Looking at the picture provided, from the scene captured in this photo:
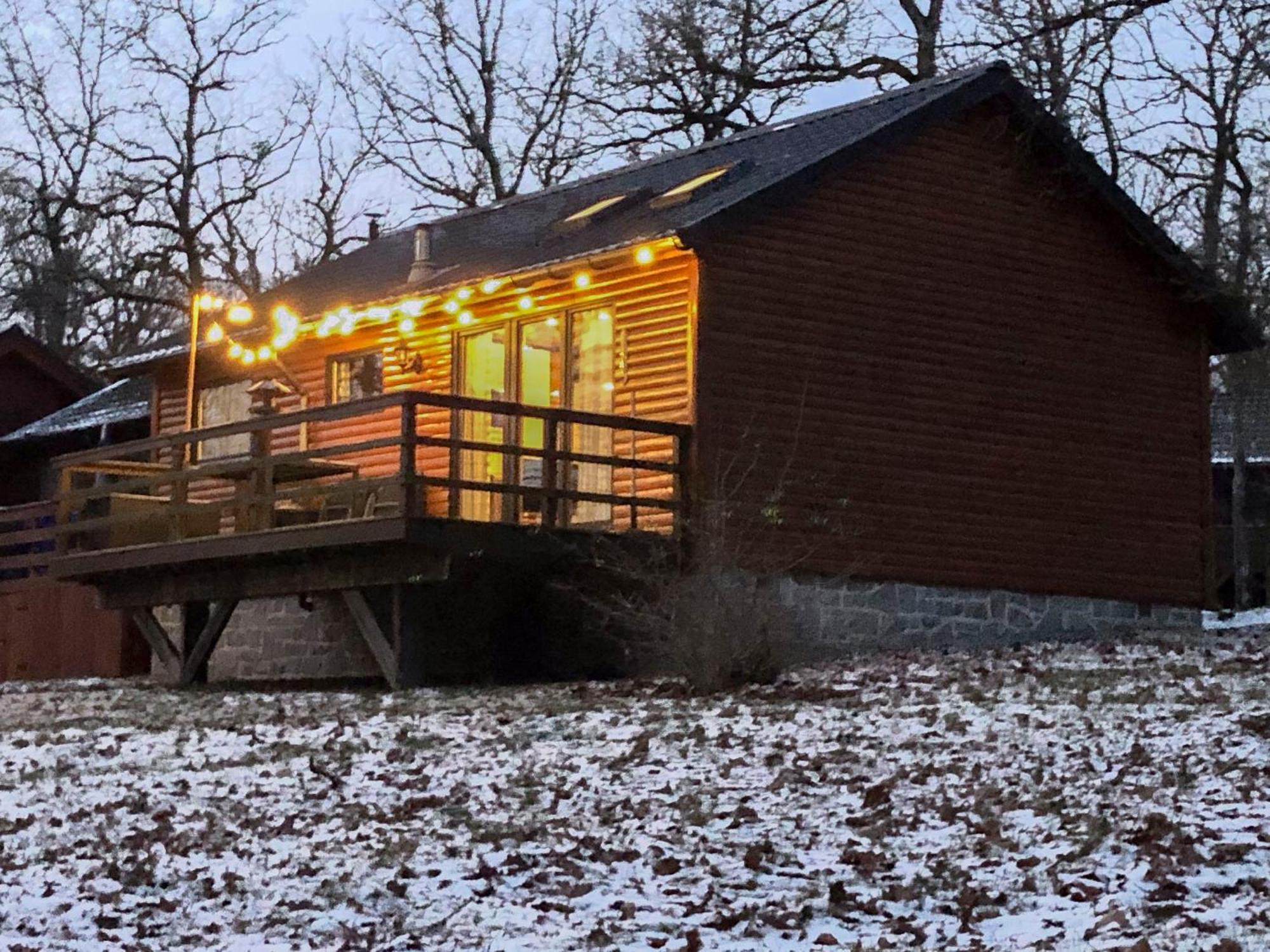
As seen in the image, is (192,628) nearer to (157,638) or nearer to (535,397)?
(157,638)

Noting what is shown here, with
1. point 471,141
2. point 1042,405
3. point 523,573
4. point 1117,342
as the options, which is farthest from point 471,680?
point 471,141

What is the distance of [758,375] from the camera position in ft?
60.7

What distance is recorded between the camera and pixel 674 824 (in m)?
10.4

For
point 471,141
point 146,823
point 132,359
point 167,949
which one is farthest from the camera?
point 471,141

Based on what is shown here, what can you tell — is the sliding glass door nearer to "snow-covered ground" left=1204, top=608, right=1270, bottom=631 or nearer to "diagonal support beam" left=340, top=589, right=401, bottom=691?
"diagonal support beam" left=340, top=589, right=401, bottom=691

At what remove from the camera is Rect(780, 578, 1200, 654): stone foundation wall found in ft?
60.5

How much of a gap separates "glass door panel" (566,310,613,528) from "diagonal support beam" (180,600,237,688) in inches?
131

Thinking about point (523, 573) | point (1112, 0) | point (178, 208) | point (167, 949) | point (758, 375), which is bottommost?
point (167, 949)

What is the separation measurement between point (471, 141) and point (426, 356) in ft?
59.5

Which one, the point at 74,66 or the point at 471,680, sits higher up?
the point at 74,66

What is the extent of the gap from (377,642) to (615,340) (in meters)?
3.62

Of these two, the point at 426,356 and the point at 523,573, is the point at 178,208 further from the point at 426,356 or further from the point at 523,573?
the point at 523,573

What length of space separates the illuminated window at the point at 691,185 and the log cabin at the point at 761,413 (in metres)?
0.10

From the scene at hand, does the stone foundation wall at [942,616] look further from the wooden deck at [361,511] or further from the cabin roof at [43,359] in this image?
the cabin roof at [43,359]
